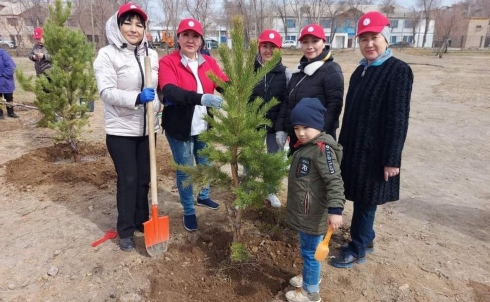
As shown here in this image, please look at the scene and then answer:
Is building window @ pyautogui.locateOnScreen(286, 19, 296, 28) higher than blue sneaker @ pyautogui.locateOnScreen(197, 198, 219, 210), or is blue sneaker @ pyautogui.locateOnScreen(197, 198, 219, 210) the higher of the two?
building window @ pyautogui.locateOnScreen(286, 19, 296, 28)

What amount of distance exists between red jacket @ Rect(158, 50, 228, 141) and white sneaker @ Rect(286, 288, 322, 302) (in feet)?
5.14

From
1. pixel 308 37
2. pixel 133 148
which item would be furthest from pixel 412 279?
pixel 133 148

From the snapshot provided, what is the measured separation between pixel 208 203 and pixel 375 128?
7.13ft

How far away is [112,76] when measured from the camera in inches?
116

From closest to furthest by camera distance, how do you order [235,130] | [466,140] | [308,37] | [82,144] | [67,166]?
[235,130] < [308,37] < [67,166] < [82,144] < [466,140]

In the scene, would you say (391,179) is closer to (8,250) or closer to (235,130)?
(235,130)

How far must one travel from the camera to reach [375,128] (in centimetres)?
273

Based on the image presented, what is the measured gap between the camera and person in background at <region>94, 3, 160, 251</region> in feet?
9.52

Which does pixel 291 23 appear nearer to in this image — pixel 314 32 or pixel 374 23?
pixel 314 32

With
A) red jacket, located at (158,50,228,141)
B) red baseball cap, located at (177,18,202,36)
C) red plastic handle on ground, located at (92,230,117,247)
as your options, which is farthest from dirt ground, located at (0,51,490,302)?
red baseball cap, located at (177,18,202,36)

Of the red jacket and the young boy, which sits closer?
the young boy

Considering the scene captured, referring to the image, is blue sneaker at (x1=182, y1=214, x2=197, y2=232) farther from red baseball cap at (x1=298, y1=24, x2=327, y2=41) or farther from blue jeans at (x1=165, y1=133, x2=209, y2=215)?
red baseball cap at (x1=298, y1=24, x2=327, y2=41)

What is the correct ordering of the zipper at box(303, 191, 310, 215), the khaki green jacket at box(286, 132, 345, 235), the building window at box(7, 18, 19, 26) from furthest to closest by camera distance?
the building window at box(7, 18, 19, 26) → the zipper at box(303, 191, 310, 215) → the khaki green jacket at box(286, 132, 345, 235)

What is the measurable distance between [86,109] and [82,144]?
1.32m
